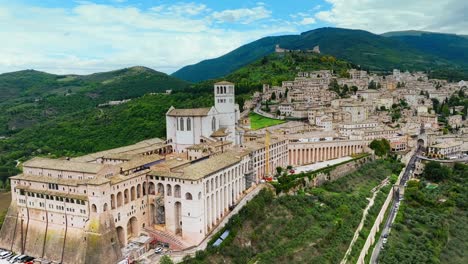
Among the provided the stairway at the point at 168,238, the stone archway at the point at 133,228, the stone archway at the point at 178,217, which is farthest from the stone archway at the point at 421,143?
the stone archway at the point at 133,228

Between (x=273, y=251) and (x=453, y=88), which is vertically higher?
(x=453, y=88)

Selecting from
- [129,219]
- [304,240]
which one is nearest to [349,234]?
[304,240]

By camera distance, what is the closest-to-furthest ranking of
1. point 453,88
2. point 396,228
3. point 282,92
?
A: point 396,228
point 282,92
point 453,88

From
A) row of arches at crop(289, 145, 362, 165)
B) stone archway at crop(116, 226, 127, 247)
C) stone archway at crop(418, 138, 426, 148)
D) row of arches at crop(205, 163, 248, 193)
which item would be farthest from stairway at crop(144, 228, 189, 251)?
stone archway at crop(418, 138, 426, 148)

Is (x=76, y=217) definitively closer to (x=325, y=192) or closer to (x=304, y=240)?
(x=304, y=240)

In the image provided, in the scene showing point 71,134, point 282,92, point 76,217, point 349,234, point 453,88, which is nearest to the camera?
point 76,217

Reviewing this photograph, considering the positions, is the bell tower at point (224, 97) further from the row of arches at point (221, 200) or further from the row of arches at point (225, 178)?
the row of arches at point (221, 200)
